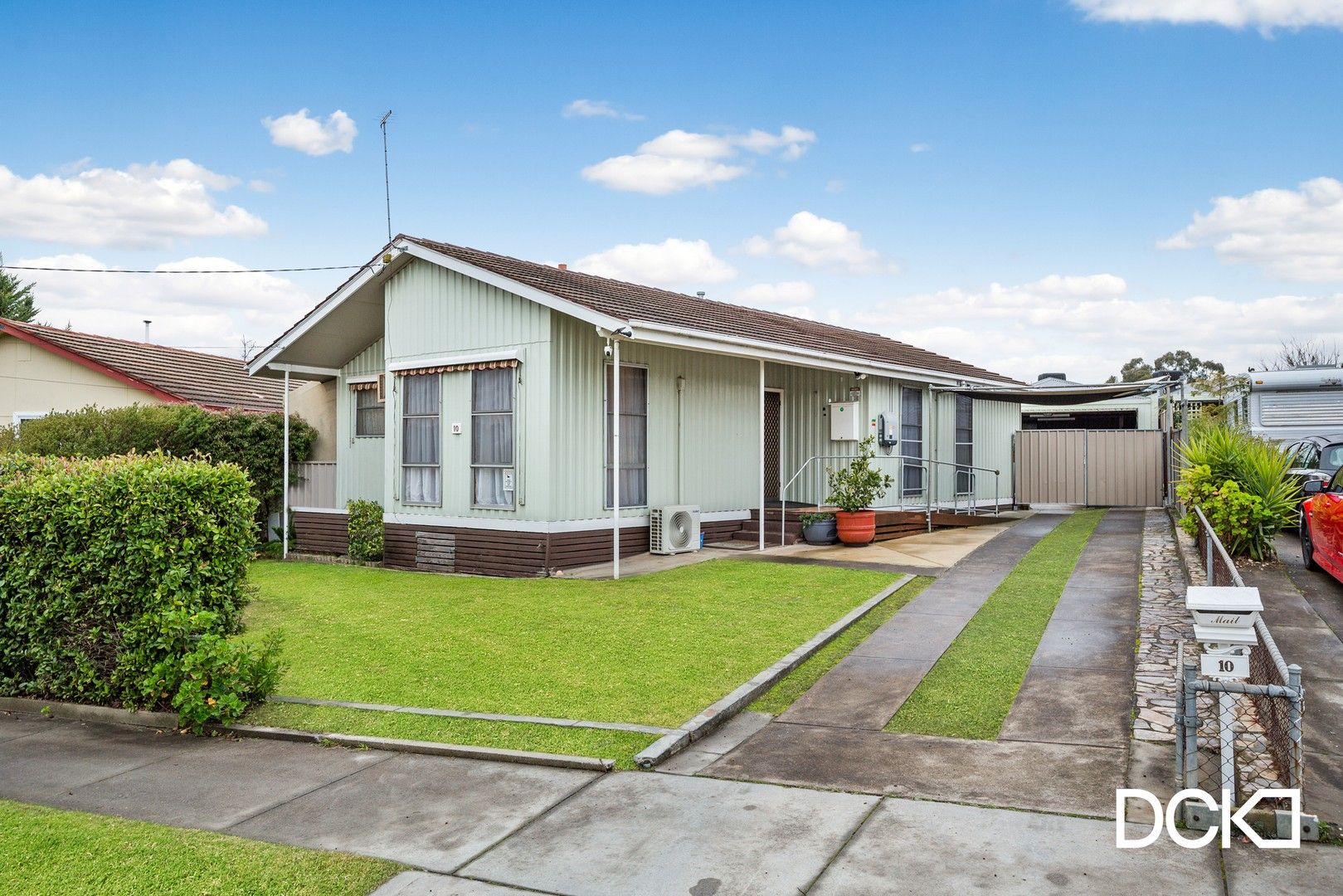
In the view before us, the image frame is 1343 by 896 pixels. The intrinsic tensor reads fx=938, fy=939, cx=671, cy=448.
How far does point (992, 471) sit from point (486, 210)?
42.6 ft

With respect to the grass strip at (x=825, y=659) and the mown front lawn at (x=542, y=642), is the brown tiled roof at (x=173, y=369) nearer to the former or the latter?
the mown front lawn at (x=542, y=642)

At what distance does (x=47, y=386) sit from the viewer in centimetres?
1909

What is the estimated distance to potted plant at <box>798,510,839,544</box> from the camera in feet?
48.1

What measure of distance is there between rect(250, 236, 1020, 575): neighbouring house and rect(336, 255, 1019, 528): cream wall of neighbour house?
28 mm

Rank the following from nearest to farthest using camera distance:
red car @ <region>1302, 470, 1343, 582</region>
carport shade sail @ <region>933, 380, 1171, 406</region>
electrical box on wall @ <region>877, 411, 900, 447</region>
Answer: red car @ <region>1302, 470, 1343, 582</region>, electrical box on wall @ <region>877, 411, 900, 447</region>, carport shade sail @ <region>933, 380, 1171, 406</region>

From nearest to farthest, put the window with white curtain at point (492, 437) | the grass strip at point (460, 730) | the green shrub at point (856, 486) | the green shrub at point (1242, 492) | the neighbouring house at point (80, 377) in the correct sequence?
the grass strip at point (460, 730), the green shrub at point (1242, 492), the window with white curtain at point (492, 437), the green shrub at point (856, 486), the neighbouring house at point (80, 377)

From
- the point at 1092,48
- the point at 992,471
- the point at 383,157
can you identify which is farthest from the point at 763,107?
the point at 992,471

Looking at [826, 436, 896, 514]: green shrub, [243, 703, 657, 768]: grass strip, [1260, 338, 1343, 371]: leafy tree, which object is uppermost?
[1260, 338, 1343, 371]: leafy tree

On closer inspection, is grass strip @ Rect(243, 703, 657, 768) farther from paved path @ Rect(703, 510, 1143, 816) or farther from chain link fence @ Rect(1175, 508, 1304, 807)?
chain link fence @ Rect(1175, 508, 1304, 807)

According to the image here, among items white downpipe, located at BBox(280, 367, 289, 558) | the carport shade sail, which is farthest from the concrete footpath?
the carport shade sail

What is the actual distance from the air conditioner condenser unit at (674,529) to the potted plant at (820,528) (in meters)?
1.95

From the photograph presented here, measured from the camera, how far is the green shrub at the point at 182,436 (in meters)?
15.7

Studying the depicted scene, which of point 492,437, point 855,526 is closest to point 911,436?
point 855,526

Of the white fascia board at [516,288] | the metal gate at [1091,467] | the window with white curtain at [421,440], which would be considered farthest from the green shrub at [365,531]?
the metal gate at [1091,467]
